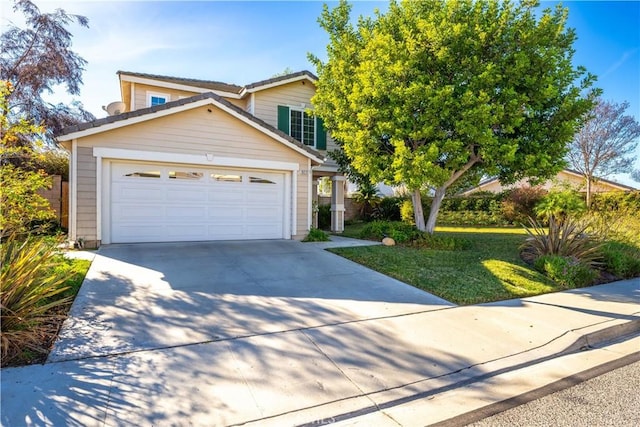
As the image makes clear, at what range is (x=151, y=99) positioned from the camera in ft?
43.6

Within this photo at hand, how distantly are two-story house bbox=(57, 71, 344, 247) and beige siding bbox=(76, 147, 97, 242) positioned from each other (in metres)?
0.02

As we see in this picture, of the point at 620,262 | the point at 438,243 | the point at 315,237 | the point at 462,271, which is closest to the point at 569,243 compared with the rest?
the point at 620,262

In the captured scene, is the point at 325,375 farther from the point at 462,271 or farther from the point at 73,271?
the point at 462,271

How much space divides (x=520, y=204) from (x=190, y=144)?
16.6 metres

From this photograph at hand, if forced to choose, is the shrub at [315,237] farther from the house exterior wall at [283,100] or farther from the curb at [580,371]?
the curb at [580,371]

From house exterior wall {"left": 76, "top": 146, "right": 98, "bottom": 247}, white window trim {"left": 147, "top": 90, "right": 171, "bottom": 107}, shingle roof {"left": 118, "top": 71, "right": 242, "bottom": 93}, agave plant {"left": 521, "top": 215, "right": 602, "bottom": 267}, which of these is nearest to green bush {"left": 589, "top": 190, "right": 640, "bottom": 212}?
agave plant {"left": 521, "top": 215, "right": 602, "bottom": 267}

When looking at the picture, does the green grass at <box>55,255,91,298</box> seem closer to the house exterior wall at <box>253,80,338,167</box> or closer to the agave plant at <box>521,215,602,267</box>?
the house exterior wall at <box>253,80,338,167</box>

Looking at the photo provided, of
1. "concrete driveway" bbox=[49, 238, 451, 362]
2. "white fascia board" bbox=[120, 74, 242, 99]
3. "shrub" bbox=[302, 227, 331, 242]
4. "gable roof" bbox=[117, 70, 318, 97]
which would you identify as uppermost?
"gable roof" bbox=[117, 70, 318, 97]

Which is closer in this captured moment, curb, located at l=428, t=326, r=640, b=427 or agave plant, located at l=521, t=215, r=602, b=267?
curb, located at l=428, t=326, r=640, b=427

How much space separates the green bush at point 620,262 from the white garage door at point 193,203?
28.4 ft

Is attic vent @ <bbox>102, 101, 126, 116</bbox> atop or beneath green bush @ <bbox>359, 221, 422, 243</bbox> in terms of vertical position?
atop

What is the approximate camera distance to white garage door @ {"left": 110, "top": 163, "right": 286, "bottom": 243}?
29.9 ft

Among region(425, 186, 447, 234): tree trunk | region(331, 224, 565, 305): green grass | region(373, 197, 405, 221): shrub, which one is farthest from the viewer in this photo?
region(373, 197, 405, 221): shrub

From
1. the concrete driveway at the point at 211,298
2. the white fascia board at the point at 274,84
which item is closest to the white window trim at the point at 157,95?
the white fascia board at the point at 274,84
